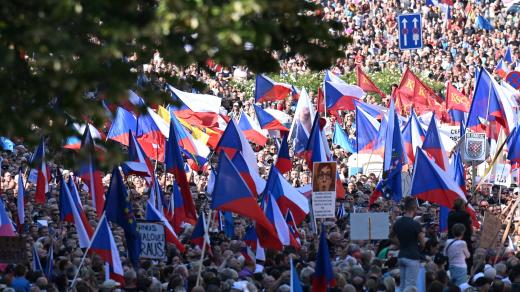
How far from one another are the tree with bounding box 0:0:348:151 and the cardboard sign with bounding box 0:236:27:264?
380cm

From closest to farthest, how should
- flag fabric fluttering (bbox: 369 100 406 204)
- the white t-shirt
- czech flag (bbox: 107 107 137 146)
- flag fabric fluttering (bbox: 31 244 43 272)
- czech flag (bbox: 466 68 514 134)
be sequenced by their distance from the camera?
the white t-shirt
flag fabric fluttering (bbox: 31 244 43 272)
flag fabric fluttering (bbox: 369 100 406 204)
czech flag (bbox: 107 107 137 146)
czech flag (bbox: 466 68 514 134)

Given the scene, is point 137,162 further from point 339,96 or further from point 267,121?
point 339,96

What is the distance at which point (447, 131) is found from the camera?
3294 centimetres

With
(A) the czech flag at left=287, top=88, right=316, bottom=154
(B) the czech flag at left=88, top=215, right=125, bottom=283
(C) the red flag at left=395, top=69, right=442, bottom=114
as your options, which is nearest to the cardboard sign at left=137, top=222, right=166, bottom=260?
(B) the czech flag at left=88, top=215, right=125, bottom=283

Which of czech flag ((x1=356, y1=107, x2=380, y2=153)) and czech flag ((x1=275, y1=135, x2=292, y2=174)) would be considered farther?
czech flag ((x1=356, y1=107, x2=380, y2=153))

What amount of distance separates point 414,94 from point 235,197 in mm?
16400

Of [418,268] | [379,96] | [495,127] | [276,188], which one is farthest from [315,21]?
[379,96]

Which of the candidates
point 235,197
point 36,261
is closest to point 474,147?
point 235,197

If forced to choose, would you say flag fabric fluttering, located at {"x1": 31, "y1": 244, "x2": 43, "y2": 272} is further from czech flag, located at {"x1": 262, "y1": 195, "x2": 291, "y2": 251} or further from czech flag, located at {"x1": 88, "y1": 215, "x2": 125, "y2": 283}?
czech flag, located at {"x1": 262, "y1": 195, "x2": 291, "y2": 251}

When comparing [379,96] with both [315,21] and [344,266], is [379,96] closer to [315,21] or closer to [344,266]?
[344,266]

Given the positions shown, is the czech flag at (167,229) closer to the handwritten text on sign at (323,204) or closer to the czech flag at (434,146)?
the handwritten text on sign at (323,204)

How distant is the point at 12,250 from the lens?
17.1 m

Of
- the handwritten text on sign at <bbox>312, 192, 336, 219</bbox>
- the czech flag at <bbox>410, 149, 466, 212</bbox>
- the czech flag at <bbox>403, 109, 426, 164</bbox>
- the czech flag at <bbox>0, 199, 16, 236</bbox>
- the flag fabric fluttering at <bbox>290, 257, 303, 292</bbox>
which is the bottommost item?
the flag fabric fluttering at <bbox>290, 257, 303, 292</bbox>

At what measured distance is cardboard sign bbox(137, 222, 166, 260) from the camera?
17.8m
